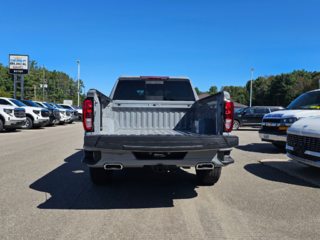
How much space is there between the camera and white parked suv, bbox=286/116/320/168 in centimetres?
468

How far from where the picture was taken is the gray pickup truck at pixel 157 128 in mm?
3273

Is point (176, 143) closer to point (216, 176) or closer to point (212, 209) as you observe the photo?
point (212, 209)

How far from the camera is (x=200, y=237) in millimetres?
2645

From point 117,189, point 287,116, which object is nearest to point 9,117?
point 117,189

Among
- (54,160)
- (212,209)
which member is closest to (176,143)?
(212,209)

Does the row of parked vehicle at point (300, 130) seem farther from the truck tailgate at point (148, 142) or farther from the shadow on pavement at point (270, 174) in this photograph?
the truck tailgate at point (148, 142)

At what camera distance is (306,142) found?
16.2 ft

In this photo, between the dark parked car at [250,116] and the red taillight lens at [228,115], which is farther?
the dark parked car at [250,116]

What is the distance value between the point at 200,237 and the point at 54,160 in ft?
16.7

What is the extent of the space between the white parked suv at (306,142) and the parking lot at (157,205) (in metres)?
0.41

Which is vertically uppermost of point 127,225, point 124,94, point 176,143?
point 124,94

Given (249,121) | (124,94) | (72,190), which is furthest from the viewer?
(249,121)

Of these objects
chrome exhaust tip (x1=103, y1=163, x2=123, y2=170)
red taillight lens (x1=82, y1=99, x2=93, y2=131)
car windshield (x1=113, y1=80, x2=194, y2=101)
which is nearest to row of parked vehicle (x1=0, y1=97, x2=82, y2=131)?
car windshield (x1=113, y1=80, x2=194, y2=101)

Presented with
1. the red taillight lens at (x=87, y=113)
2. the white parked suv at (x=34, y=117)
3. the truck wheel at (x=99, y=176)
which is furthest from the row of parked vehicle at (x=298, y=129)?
the white parked suv at (x=34, y=117)
